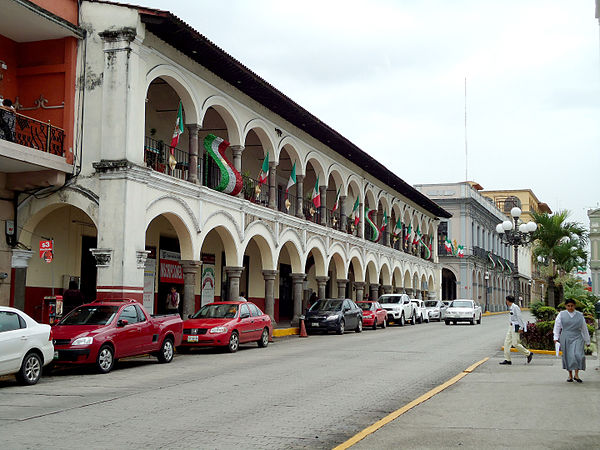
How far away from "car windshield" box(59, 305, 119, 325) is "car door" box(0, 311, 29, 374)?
2.72 m

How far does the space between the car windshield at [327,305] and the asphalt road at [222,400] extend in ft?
34.2

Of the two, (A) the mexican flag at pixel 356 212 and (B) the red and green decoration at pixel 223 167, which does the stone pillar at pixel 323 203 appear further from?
(B) the red and green decoration at pixel 223 167

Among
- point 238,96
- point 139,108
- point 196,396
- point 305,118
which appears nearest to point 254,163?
point 305,118

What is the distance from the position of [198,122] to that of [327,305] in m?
10.9

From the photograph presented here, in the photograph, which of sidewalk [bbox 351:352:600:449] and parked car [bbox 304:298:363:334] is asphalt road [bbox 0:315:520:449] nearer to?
sidewalk [bbox 351:352:600:449]

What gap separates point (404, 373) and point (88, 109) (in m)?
11.8

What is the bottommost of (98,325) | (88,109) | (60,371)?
(60,371)

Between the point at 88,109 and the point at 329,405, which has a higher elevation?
the point at 88,109

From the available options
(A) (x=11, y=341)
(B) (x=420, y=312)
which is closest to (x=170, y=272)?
(A) (x=11, y=341)

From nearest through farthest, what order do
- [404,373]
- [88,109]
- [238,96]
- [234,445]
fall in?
1. [234,445]
2. [404,373]
3. [88,109]
4. [238,96]

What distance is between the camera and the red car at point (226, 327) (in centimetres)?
1983

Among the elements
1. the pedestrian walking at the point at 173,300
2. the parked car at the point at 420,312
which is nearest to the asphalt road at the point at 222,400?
the pedestrian walking at the point at 173,300

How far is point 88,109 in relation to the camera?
20328 mm

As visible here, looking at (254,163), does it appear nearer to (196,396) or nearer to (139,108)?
(139,108)
